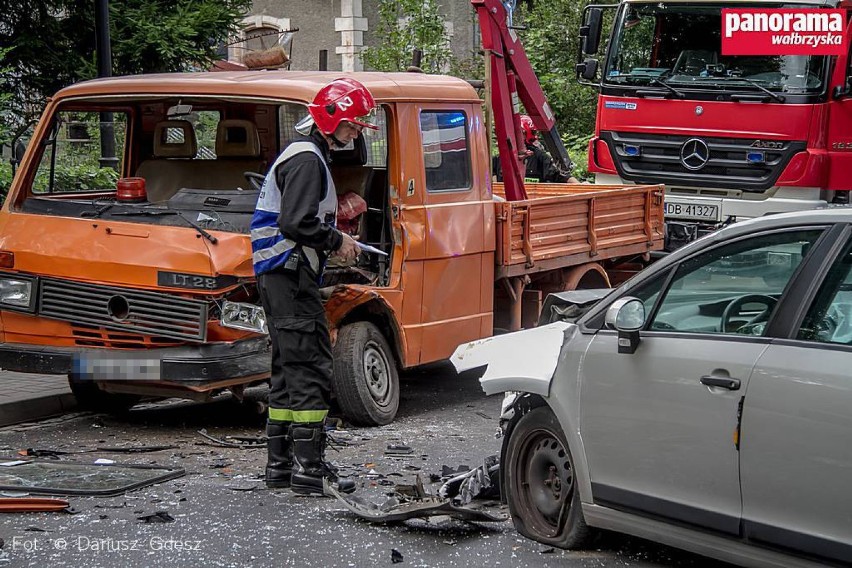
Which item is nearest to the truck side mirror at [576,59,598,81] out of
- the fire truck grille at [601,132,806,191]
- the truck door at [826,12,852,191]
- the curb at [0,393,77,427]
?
the fire truck grille at [601,132,806,191]

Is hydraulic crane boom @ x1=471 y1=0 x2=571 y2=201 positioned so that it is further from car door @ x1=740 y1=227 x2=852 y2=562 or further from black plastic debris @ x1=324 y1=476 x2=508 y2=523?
car door @ x1=740 y1=227 x2=852 y2=562

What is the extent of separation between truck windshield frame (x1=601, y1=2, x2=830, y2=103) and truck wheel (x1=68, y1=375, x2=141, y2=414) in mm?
6973

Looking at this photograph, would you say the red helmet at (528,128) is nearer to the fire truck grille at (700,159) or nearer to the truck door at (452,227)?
the fire truck grille at (700,159)

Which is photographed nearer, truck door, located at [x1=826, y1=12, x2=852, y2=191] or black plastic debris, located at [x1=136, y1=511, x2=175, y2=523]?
black plastic debris, located at [x1=136, y1=511, x2=175, y2=523]

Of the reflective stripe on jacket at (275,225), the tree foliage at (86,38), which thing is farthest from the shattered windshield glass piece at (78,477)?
the tree foliage at (86,38)

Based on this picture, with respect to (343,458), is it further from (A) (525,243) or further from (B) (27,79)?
(B) (27,79)

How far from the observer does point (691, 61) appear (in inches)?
526

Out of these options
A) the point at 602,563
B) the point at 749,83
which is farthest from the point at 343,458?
the point at 749,83

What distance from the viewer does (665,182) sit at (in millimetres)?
13836

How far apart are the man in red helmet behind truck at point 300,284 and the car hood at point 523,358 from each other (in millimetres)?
960

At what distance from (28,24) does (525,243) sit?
872cm

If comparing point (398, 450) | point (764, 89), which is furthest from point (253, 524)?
point (764, 89)

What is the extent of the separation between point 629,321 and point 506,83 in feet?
21.6

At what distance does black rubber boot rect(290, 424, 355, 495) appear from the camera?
21.6ft
